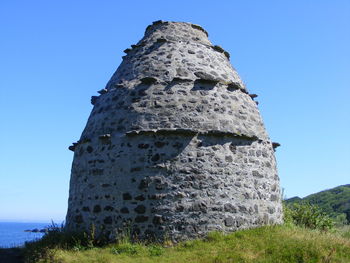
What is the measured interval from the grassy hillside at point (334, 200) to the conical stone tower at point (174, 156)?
3512 centimetres

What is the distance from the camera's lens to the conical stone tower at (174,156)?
907cm

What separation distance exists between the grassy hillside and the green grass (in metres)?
36.4

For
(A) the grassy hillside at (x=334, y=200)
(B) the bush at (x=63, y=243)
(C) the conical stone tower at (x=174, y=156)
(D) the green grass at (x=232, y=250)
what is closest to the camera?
(D) the green grass at (x=232, y=250)

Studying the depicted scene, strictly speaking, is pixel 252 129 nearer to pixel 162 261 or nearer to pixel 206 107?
pixel 206 107

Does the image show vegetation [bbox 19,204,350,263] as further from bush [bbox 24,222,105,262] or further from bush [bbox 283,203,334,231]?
bush [bbox 283,203,334,231]

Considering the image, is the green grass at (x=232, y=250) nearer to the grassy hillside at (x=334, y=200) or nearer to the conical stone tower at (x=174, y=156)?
the conical stone tower at (x=174, y=156)

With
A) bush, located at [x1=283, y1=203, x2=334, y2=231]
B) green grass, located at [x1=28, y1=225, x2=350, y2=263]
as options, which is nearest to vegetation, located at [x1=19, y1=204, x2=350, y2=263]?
green grass, located at [x1=28, y1=225, x2=350, y2=263]

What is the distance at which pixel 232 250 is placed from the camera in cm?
789

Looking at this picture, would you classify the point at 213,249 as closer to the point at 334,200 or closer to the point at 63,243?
the point at 63,243

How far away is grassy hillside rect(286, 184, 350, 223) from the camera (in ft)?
146

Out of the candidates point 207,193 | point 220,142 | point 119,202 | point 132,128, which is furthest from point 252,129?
point 119,202

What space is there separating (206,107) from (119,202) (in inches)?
140

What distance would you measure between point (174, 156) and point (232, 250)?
2784 millimetres

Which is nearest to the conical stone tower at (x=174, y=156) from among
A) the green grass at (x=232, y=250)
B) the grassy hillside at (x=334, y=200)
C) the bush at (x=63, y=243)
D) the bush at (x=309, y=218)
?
the bush at (x=63, y=243)
